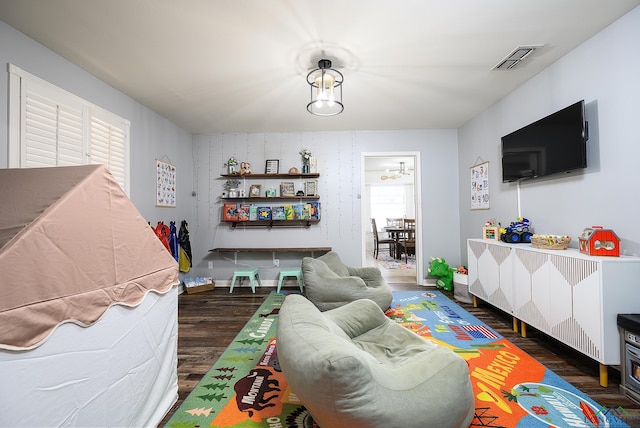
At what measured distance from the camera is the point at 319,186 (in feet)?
15.3

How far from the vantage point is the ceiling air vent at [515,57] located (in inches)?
94.8

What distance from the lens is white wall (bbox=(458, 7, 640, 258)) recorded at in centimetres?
200

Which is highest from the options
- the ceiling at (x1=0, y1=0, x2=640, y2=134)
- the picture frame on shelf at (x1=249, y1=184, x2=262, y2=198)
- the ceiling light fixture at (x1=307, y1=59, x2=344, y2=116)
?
the ceiling at (x1=0, y1=0, x2=640, y2=134)

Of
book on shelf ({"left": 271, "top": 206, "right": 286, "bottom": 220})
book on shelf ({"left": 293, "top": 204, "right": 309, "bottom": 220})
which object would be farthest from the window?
book on shelf ({"left": 293, "top": 204, "right": 309, "bottom": 220})

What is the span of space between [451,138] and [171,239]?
4.63 meters

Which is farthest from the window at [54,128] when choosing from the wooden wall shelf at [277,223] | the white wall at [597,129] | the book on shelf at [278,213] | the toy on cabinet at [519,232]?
the white wall at [597,129]

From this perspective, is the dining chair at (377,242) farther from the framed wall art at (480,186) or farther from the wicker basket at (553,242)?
the wicker basket at (553,242)

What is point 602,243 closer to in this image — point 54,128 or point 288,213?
point 288,213

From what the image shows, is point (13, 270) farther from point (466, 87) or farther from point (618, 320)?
point (466, 87)

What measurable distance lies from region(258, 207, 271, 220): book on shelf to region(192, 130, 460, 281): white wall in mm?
253

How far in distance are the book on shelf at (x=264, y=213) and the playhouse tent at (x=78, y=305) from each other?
9.64ft

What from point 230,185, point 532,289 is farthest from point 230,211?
point 532,289

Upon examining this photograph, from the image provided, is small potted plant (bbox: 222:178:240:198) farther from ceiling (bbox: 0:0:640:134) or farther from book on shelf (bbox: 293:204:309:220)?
ceiling (bbox: 0:0:640:134)

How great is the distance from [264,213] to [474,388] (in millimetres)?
3531
